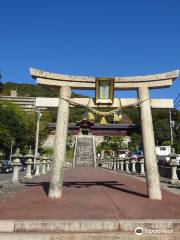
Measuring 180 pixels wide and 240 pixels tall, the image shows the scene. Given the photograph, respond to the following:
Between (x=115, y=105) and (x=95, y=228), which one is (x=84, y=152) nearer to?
(x=115, y=105)

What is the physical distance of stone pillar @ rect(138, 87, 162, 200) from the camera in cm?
1000

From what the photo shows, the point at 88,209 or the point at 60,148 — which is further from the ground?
the point at 60,148

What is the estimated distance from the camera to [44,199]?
938 centimetres

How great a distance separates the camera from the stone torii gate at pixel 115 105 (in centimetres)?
1004

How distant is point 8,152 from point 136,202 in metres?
56.3

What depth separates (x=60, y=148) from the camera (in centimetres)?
1013

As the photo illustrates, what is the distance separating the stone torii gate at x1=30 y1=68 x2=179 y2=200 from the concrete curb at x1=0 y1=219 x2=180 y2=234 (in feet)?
12.6

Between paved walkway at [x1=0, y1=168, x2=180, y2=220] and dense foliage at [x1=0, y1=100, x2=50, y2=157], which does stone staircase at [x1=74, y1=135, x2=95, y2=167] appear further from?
paved walkway at [x1=0, y1=168, x2=180, y2=220]

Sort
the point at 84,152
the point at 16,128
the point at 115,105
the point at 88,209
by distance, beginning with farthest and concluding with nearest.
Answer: the point at 84,152
the point at 16,128
the point at 115,105
the point at 88,209

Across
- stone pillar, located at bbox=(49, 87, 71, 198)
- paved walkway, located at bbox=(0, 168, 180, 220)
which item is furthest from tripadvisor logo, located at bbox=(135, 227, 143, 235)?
stone pillar, located at bbox=(49, 87, 71, 198)

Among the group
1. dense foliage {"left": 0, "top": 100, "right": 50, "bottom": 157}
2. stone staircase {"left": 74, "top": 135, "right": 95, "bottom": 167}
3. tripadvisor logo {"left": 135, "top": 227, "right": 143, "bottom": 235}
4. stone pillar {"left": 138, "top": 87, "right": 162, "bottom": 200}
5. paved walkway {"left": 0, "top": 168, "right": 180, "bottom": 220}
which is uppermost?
dense foliage {"left": 0, "top": 100, "right": 50, "bottom": 157}

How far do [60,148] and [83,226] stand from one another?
4391 millimetres

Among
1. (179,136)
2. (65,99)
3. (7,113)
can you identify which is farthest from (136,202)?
(7,113)

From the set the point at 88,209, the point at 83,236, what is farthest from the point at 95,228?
the point at 88,209
